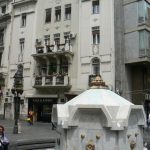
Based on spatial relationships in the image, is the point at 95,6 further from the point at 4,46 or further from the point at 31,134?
the point at 31,134

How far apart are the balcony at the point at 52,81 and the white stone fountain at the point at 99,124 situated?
2250 cm

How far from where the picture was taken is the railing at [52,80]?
2952 cm

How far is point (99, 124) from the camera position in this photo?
6.44m

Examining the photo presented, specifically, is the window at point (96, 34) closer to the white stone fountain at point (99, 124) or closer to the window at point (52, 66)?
the window at point (52, 66)

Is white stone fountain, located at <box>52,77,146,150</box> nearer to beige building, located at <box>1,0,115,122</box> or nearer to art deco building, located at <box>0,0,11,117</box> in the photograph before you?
beige building, located at <box>1,0,115,122</box>

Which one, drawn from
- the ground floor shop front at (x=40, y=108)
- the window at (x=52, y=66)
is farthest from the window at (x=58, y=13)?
the ground floor shop front at (x=40, y=108)

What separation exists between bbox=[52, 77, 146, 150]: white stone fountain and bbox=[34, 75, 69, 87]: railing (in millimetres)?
22564

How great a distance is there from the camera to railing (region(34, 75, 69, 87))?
29.5m

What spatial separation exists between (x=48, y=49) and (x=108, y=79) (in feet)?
23.1

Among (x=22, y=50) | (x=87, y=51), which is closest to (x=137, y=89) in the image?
(x=87, y=51)

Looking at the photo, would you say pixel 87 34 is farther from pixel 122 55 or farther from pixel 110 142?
pixel 110 142

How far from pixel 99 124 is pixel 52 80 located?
2389cm

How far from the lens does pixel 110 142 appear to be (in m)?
6.36

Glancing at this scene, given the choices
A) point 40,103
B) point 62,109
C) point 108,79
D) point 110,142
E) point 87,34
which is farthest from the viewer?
point 40,103
